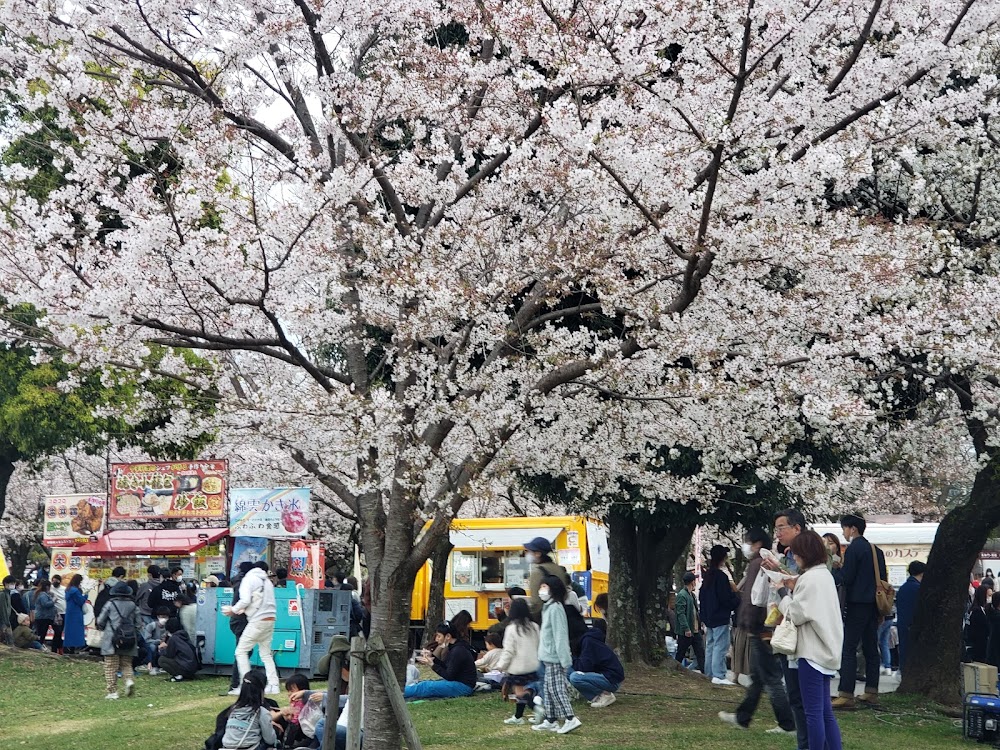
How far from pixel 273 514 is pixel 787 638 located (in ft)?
39.0

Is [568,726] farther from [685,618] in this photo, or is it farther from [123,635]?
[685,618]

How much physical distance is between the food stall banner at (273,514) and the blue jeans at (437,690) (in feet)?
18.3

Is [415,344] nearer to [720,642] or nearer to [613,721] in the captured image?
[613,721]

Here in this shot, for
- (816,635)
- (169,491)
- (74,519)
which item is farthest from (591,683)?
(74,519)

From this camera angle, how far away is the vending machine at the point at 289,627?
15719 mm

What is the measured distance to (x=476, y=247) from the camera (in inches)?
361

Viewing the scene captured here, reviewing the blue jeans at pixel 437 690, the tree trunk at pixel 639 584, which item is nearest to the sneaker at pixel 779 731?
the blue jeans at pixel 437 690

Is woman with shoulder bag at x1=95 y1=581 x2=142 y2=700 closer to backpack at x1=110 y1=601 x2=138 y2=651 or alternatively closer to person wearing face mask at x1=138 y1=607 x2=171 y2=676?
backpack at x1=110 y1=601 x2=138 y2=651

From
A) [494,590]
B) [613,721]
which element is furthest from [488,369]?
[494,590]

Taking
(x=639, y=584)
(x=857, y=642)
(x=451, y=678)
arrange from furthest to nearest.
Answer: (x=639, y=584), (x=451, y=678), (x=857, y=642)

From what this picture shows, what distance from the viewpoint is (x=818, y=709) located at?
714 centimetres

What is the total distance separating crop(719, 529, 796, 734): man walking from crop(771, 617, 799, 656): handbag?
1606 mm

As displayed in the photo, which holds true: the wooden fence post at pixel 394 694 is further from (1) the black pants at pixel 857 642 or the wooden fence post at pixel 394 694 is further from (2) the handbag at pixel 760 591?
(1) the black pants at pixel 857 642

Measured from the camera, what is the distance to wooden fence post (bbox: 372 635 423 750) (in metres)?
7.29
